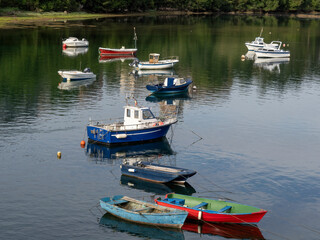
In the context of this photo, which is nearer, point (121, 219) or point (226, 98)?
point (121, 219)

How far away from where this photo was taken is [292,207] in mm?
56375

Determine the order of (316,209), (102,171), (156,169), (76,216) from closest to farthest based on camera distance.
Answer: (76,216) → (316,209) → (156,169) → (102,171)

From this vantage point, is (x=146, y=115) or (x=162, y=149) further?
(x=146, y=115)

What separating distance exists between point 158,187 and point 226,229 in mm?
11653

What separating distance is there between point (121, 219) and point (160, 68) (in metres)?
84.3

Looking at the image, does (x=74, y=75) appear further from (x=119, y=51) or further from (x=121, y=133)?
(x=121, y=133)

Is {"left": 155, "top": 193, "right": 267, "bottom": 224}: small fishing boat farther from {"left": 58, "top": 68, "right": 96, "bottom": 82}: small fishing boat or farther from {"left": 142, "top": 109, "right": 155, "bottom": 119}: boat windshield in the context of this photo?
{"left": 58, "top": 68, "right": 96, "bottom": 82}: small fishing boat

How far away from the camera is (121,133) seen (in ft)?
239

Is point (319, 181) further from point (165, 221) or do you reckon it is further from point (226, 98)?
point (226, 98)

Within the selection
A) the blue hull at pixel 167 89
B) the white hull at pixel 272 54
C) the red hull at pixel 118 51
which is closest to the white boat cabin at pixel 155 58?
the red hull at pixel 118 51

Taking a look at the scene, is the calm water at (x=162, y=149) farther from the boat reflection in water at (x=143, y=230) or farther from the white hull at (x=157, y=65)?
the white hull at (x=157, y=65)

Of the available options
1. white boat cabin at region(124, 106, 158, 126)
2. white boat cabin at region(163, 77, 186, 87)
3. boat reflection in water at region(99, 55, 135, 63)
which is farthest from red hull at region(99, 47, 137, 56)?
white boat cabin at region(124, 106, 158, 126)

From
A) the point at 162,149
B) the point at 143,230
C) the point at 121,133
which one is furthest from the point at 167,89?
the point at 143,230

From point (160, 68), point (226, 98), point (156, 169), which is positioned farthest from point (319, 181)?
point (160, 68)
